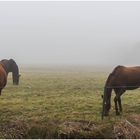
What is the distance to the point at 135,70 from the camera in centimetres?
1798

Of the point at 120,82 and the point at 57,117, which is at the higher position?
the point at 120,82

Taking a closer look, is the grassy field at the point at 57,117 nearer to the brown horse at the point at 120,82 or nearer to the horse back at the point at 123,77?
the brown horse at the point at 120,82

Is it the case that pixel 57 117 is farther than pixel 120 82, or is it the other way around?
pixel 120 82

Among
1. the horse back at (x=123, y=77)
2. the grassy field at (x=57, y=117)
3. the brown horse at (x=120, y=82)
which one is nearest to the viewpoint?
the grassy field at (x=57, y=117)

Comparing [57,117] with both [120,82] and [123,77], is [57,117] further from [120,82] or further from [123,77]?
[123,77]

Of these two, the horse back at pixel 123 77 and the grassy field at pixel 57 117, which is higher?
the horse back at pixel 123 77

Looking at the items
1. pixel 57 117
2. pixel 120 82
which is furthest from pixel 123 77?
pixel 57 117

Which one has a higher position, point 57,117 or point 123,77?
point 123,77

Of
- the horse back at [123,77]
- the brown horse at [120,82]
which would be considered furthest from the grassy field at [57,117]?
the horse back at [123,77]

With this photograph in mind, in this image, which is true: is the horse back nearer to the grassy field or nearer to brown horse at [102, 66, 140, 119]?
brown horse at [102, 66, 140, 119]

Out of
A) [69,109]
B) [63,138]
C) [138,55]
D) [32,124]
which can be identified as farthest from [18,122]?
[138,55]

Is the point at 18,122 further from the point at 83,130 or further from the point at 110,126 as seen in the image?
the point at 110,126

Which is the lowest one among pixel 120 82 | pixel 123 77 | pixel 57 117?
pixel 57 117

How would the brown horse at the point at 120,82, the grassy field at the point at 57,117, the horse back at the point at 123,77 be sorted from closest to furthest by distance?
the grassy field at the point at 57,117 → the brown horse at the point at 120,82 → the horse back at the point at 123,77
